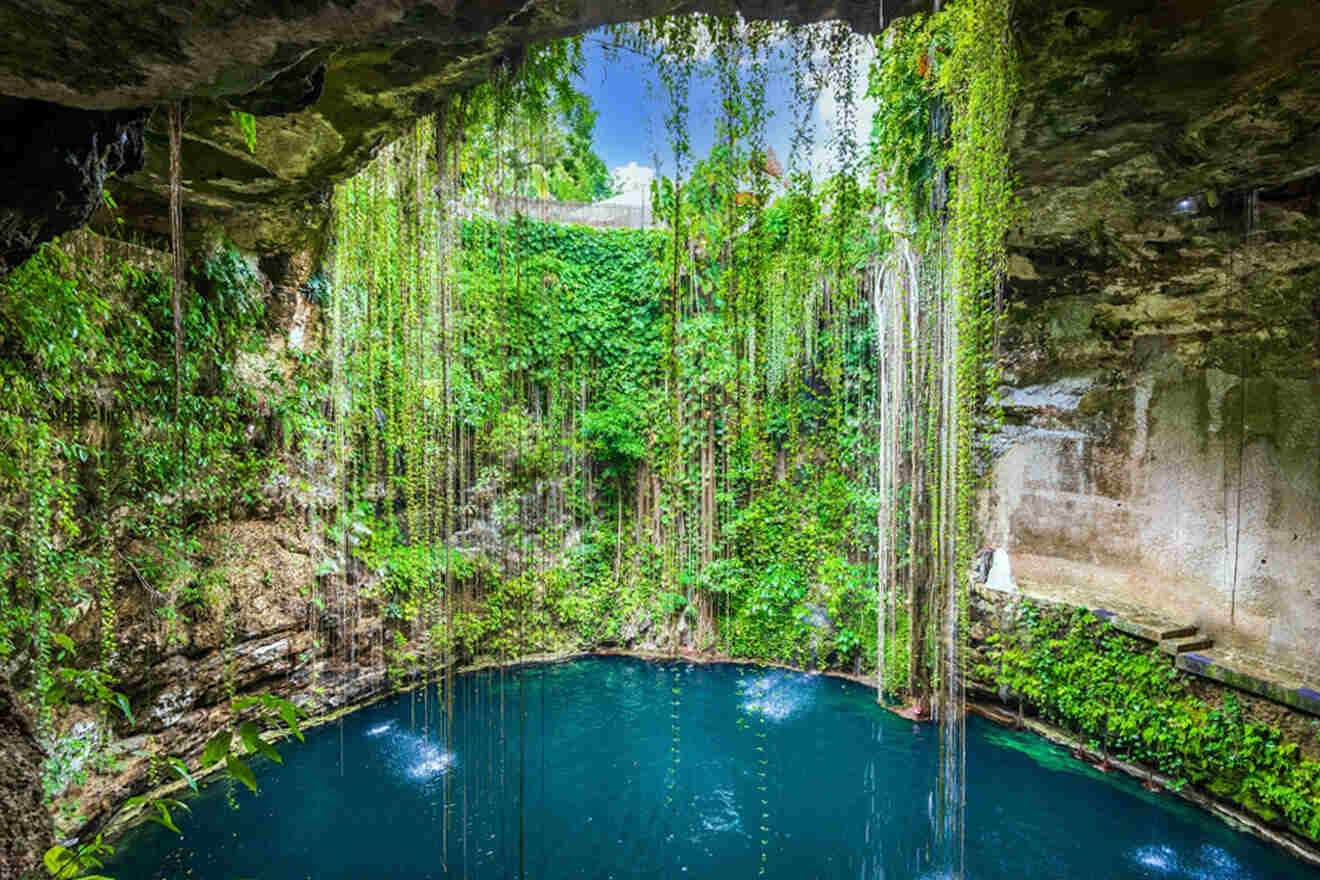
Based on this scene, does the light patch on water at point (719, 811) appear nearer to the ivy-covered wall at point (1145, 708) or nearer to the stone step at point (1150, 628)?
the ivy-covered wall at point (1145, 708)

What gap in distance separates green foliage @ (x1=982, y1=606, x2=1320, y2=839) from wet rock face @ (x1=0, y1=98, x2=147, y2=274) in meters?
6.66

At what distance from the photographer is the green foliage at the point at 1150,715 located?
370 centimetres

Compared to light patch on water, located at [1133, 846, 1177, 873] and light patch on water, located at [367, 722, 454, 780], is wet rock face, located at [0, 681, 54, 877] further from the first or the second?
light patch on water, located at [1133, 846, 1177, 873]

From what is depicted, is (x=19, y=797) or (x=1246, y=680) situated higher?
(x=19, y=797)

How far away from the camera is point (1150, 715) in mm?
4395

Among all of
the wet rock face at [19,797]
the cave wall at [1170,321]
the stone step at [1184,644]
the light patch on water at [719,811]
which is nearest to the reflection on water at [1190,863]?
the stone step at [1184,644]

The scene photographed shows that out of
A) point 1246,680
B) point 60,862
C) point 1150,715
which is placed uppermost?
point 60,862

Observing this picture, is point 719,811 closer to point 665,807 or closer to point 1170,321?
point 665,807

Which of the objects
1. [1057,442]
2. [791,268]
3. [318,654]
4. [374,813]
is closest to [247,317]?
[318,654]

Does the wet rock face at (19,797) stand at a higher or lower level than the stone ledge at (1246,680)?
higher

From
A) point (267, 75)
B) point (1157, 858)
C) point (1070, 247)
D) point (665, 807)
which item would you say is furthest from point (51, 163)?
point (1157, 858)

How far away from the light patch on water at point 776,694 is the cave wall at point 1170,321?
2.47 m

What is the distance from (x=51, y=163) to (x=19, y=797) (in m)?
1.96

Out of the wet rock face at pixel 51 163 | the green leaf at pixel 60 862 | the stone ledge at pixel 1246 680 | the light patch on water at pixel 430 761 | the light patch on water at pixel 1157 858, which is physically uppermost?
the wet rock face at pixel 51 163
